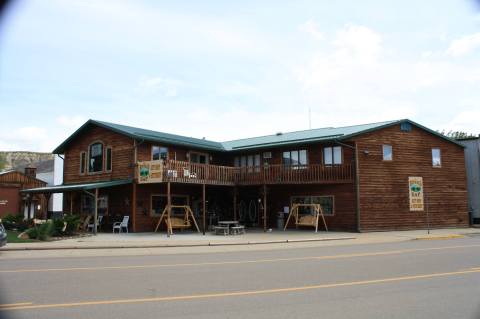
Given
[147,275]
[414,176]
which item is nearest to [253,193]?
[414,176]

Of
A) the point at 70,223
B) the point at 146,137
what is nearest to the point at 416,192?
the point at 146,137

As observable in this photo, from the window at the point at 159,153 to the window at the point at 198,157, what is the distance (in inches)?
92.5

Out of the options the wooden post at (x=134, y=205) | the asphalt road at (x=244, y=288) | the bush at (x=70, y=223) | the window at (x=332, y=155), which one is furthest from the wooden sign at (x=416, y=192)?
the bush at (x=70, y=223)

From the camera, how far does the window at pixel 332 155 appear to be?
28781 mm

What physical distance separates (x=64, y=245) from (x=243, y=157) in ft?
54.6

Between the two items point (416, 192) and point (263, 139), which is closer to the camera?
Result: point (416, 192)

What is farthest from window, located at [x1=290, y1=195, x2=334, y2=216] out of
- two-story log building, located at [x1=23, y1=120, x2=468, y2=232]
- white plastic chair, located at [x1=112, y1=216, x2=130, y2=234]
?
white plastic chair, located at [x1=112, y1=216, x2=130, y2=234]

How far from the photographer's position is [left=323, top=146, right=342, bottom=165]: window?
1133 inches

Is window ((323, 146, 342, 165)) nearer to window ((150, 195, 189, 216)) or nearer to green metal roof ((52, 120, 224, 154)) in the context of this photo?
green metal roof ((52, 120, 224, 154))

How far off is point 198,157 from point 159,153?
353 cm

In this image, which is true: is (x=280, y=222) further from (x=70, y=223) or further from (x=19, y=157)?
(x=19, y=157)

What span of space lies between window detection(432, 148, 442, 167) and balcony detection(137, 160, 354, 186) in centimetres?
691

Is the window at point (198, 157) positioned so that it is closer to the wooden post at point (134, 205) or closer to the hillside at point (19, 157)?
the wooden post at point (134, 205)

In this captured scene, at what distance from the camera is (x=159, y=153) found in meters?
29.2
